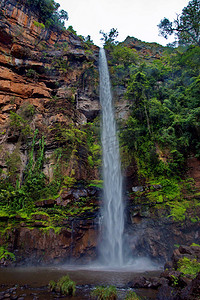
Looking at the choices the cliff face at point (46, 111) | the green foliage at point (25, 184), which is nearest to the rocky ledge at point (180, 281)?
the cliff face at point (46, 111)

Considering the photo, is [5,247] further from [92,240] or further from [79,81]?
[79,81]

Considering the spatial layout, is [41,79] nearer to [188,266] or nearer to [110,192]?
[110,192]

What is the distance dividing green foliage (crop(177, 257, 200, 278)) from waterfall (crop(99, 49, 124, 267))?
18.1ft

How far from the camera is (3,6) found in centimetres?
2158

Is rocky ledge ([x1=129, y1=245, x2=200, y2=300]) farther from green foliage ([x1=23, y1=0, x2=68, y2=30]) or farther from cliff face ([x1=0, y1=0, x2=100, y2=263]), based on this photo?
green foliage ([x1=23, y1=0, x2=68, y2=30])

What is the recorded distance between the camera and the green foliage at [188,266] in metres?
5.58

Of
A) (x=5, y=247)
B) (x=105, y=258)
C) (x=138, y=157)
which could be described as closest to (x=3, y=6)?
(x=138, y=157)

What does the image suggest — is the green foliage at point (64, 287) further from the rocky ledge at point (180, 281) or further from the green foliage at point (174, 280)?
the green foliage at point (174, 280)

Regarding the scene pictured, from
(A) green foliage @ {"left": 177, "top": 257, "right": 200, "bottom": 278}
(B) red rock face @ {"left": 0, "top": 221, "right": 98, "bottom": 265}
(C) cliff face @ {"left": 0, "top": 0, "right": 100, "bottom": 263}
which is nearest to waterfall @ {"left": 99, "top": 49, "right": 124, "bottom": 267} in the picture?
(C) cliff face @ {"left": 0, "top": 0, "right": 100, "bottom": 263}

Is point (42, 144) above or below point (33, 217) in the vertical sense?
above

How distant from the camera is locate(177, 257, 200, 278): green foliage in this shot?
558 cm

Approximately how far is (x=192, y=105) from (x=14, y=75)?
16796 mm

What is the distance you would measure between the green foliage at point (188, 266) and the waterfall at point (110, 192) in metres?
5.51

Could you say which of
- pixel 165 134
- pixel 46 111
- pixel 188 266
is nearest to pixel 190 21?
pixel 165 134
